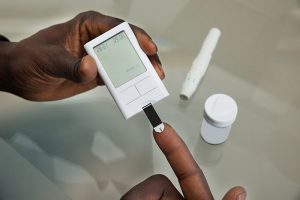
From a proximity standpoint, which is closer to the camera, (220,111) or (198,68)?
(220,111)

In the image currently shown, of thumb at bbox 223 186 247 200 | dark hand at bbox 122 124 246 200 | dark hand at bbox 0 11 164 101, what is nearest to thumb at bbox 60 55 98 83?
dark hand at bbox 0 11 164 101

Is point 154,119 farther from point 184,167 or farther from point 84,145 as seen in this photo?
point 84,145

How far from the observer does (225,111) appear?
65 cm

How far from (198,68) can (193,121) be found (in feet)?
0.32

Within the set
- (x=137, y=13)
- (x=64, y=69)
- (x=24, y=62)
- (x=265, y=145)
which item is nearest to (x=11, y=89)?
(x=24, y=62)

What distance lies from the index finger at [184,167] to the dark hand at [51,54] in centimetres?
13

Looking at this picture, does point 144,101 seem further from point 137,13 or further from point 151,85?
point 137,13

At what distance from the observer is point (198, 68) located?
2.51ft

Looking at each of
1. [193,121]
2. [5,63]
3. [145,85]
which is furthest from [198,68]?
[5,63]

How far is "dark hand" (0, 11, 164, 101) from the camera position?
609 millimetres

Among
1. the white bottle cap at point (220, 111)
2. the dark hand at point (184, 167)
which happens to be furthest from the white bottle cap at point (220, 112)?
the dark hand at point (184, 167)

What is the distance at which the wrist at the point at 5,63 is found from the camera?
69 cm

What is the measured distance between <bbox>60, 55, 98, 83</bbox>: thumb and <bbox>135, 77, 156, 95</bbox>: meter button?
0.20 ft

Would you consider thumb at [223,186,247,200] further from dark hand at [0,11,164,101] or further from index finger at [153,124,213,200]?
dark hand at [0,11,164,101]
